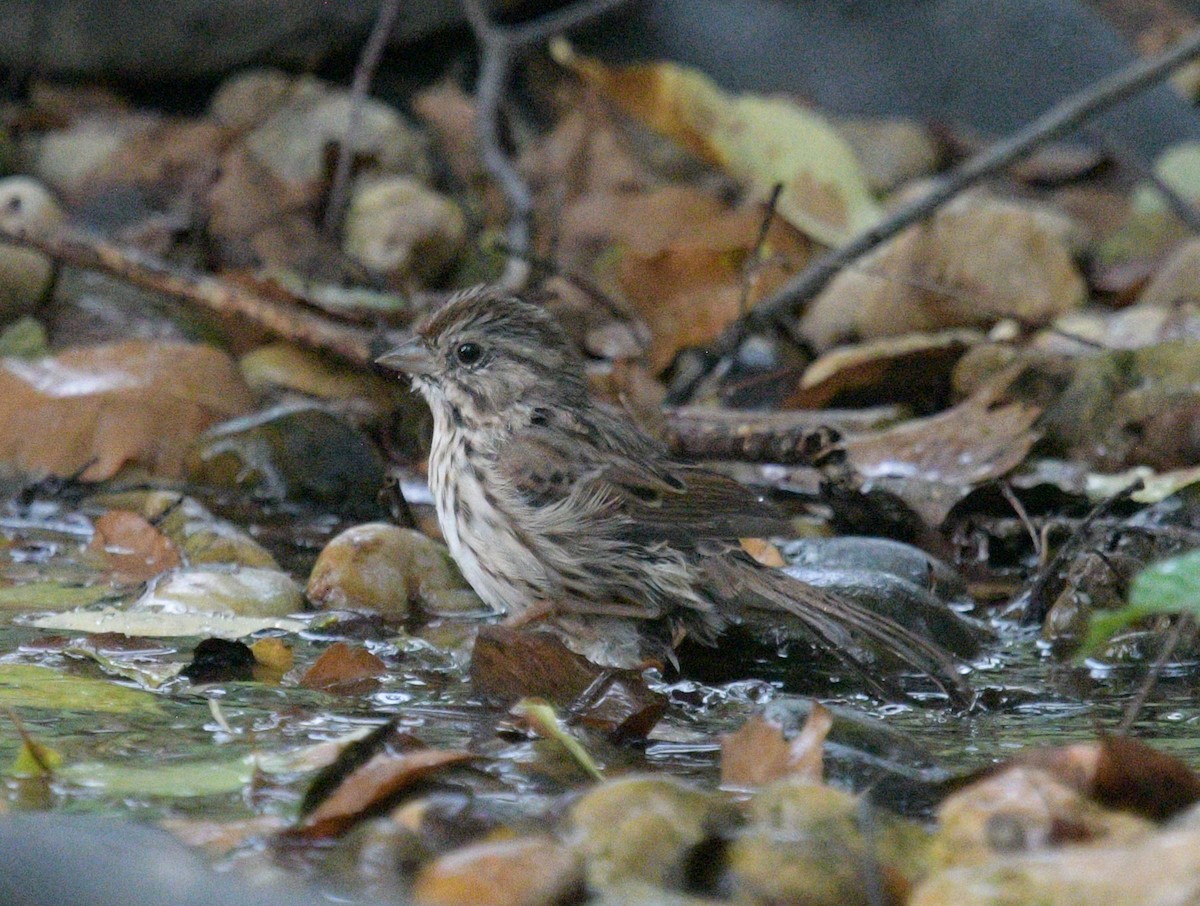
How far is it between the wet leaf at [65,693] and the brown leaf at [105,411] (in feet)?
5.43

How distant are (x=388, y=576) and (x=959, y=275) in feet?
10.4

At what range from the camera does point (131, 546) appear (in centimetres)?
443

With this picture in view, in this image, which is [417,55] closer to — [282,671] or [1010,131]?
[1010,131]

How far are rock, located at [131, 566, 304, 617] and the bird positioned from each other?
41 cm

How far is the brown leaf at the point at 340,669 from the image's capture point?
134 inches

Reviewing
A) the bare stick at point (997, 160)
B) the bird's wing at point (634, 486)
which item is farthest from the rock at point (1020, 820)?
the bare stick at point (997, 160)

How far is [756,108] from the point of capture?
732 cm

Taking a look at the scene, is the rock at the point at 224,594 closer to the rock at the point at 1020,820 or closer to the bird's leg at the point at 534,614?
the bird's leg at the point at 534,614

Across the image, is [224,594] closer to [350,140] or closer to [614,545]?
[614,545]

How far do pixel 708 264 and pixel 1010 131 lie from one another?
3716mm

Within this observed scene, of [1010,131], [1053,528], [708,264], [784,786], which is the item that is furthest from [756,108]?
[784,786]

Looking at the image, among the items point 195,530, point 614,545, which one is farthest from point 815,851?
point 195,530

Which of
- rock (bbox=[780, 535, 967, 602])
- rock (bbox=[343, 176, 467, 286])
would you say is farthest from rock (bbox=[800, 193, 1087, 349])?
rock (bbox=[780, 535, 967, 602])

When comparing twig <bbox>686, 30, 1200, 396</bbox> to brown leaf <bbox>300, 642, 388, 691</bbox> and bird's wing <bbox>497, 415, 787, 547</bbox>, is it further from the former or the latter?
brown leaf <bbox>300, 642, 388, 691</bbox>
